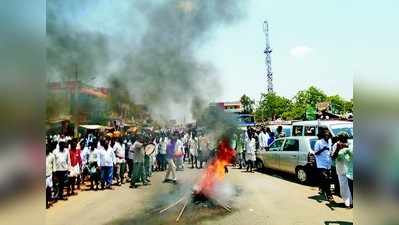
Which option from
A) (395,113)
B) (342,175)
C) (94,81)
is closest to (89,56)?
(94,81)

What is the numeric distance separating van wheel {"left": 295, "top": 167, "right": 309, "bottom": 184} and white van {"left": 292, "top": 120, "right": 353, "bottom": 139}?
103 centimetres

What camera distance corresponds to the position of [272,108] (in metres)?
22.0

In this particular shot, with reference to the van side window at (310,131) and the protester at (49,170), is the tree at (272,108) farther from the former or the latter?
the protester at (49,170)

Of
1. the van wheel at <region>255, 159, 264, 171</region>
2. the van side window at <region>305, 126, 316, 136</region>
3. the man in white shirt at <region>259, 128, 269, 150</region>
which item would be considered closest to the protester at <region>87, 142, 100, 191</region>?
the van wheel at <region>255, 159, 264, 171</region>

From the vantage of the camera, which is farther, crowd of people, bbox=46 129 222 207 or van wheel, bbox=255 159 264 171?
van wheel, bbox=255 159 264 171

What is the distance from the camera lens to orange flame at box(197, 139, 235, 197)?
772 centimetres

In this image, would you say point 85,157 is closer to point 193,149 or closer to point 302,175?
point 193,149

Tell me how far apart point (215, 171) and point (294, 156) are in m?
2.15

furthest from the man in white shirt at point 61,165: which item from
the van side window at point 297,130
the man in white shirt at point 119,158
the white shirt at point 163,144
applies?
the van side window at point 297,130

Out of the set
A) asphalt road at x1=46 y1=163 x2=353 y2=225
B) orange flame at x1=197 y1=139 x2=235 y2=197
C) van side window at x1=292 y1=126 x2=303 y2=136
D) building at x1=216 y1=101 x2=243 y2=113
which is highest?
building at x1=216 y1=101 x2=243 y2=113

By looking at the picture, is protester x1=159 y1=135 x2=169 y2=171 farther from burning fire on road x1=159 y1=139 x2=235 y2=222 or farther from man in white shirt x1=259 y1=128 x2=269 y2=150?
man in white shirt x1=259 y1=128 x2=269 y2=150

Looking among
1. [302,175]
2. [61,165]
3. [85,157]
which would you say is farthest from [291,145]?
[61,165]

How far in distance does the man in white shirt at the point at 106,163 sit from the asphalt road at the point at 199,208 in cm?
29

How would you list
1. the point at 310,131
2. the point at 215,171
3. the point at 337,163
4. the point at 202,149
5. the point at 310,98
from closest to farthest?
1. the point at 337,163
2. the point at 215,171
3. the point at 202,149
4. the point at 310,131
5. the point at 310,98
